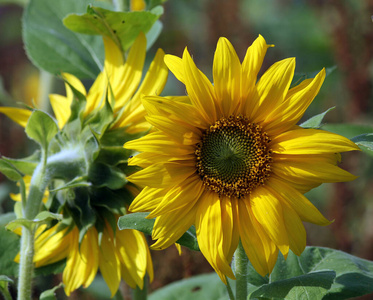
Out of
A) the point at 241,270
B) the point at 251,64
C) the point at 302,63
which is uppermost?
the point at 251,64

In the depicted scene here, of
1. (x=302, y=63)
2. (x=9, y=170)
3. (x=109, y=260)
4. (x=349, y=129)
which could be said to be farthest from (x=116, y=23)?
(x=302, y=63)

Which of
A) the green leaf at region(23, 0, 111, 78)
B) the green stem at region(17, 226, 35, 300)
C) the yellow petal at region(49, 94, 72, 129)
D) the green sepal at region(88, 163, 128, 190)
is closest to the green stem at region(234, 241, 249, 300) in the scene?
the green sepal at region(88, 163, 128, 190)

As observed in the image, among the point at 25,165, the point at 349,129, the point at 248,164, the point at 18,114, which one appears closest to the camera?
the point at 248,164

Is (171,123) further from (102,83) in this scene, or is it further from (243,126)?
(102,83)

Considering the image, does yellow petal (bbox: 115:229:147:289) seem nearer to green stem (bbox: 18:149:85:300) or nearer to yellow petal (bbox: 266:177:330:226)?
green stem (bbox: 18:149:85:300)

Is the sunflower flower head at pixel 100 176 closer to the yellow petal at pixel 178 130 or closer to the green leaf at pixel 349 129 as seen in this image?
the yellow petal at pixel 178 130

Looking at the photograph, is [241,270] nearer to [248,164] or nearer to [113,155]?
[248,164]

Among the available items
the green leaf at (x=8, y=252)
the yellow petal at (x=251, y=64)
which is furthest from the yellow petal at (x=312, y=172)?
the green leaf at (x=8, y=252)
